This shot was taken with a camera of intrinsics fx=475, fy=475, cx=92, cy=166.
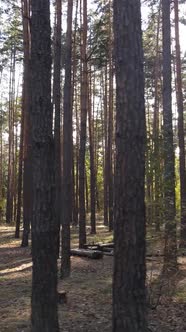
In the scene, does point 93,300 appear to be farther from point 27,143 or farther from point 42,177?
point 27,143

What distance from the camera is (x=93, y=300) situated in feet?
28.0

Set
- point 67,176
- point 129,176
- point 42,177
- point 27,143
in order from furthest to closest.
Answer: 1. point 27,143
2. point 67,176
3. point 42,177
4. point 129,176

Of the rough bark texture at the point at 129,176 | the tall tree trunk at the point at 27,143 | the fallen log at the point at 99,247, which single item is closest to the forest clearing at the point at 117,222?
the rough bark texture at the point at 129,176

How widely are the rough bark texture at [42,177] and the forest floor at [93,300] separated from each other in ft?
4.30

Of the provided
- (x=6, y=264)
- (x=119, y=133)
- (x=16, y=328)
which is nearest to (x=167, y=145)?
(x=119, y=133)

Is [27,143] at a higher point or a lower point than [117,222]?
higher

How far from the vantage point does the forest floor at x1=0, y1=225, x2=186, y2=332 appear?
6.96 meters

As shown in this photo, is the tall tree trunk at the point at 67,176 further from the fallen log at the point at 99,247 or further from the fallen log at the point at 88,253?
the fallen log at the point at 99,247

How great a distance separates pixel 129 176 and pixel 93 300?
429cm

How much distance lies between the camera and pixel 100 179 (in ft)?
158

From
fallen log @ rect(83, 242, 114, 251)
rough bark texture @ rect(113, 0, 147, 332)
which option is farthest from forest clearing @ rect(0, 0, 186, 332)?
fallen log @ rect(83, 242, 114, 251)

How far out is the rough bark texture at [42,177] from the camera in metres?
5.54

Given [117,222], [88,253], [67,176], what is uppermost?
[67,176]

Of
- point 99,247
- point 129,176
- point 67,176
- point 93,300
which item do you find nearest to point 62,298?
point 93,300
